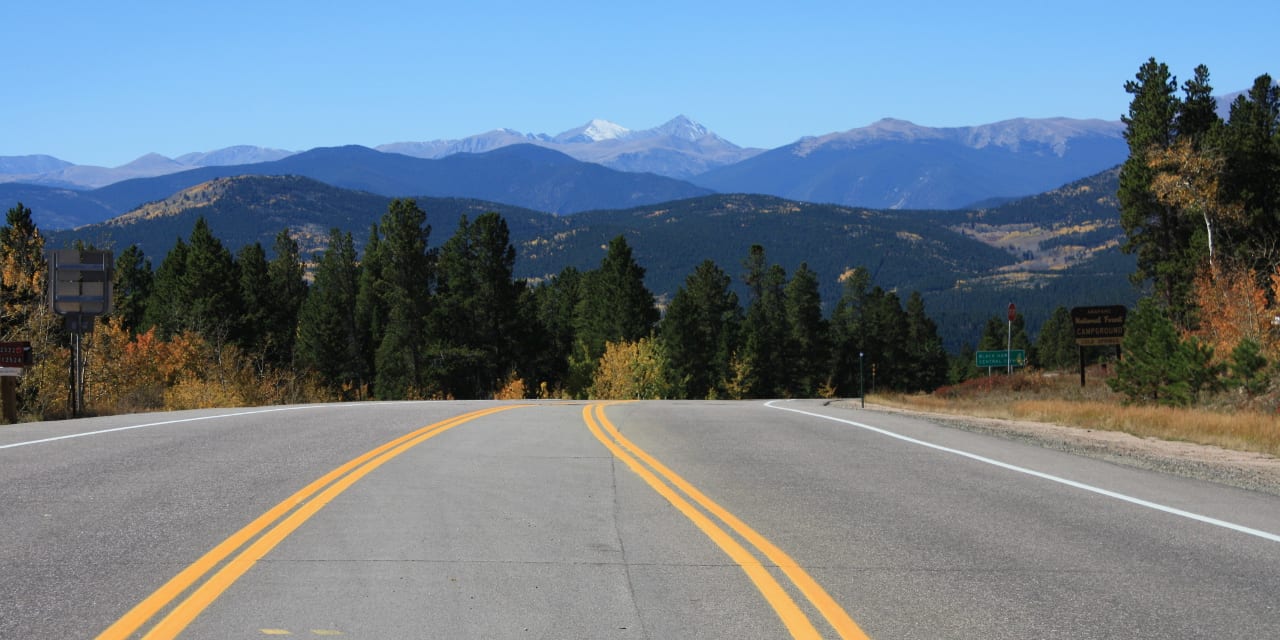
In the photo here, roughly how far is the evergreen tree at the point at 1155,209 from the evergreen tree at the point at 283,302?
5329cm

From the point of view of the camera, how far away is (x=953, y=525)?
8.29m

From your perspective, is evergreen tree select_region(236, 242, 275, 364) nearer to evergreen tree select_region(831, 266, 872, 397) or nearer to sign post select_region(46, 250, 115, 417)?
sign post select_region(46, 250, 115, 417)

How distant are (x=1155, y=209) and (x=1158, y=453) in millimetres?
44707

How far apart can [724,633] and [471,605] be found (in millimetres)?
1385

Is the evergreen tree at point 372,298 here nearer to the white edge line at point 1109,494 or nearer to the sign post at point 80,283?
the sign post at point 80,283

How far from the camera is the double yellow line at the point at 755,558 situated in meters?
5.48

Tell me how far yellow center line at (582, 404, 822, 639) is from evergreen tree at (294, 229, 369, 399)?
223 feet

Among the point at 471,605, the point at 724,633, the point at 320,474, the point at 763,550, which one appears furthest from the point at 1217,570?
the point at 320,474

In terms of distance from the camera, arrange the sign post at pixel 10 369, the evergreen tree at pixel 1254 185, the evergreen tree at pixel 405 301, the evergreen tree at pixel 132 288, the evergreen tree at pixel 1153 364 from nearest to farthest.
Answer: the sign post at pixel 10 369
the evergreen tree at pixel 1153 364
the evergreen tree at pixel 1254 185
the evergreen tree at pixel 405 301
the evergreen tree at pixel 132 288

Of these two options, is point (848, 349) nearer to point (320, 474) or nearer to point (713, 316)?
point (713, 316)

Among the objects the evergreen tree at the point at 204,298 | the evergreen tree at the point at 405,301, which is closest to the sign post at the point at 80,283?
the evergreen tree at the point at 204,298

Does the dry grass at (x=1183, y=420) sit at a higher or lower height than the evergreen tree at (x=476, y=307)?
lower

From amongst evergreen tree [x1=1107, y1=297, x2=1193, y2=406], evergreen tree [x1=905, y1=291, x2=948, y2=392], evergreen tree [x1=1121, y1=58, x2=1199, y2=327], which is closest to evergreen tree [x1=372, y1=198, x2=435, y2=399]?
evergreen tree [x1=1121, y1=58, x2=1199, y2=327]

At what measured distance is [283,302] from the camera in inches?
3553
